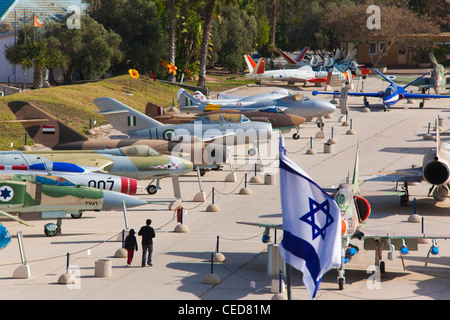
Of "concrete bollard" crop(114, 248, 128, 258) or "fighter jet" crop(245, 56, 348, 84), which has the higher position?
"fighter jet" crop(245, 56, 348, 84)

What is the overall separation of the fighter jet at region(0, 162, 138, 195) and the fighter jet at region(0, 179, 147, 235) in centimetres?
114

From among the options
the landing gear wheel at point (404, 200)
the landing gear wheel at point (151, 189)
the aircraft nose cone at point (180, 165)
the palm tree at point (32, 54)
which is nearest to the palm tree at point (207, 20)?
the palm tree at point (32, 54)

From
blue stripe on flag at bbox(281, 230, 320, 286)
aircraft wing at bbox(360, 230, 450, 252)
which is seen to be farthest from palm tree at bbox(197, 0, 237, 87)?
blue stripe on flag at bbox(281, 230, 320, 286)

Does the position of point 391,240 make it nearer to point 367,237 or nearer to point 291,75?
point 367,237

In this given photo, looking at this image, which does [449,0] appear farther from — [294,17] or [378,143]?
[378,143]

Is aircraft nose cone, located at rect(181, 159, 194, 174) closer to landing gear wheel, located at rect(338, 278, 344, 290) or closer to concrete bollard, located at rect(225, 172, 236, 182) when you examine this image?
concrete bollard, located at rect(225, 172, 236, 182)

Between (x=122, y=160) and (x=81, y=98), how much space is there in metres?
22.5

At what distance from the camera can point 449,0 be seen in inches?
3814

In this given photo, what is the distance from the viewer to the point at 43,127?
29.8m

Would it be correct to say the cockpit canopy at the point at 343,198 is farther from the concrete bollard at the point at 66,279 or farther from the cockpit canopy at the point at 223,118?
the cockpit canopy at the point at 223,118

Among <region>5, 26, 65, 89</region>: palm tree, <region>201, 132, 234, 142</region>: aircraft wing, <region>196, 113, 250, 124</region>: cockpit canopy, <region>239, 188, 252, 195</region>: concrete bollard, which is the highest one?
<region>5, 26, 65, 89</region>: palm tree

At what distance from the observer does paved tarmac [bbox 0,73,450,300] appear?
16406 millimetres

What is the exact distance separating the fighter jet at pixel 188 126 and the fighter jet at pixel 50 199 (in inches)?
395

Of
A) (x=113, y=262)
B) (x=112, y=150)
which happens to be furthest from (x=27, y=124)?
(x=113, y=262)
